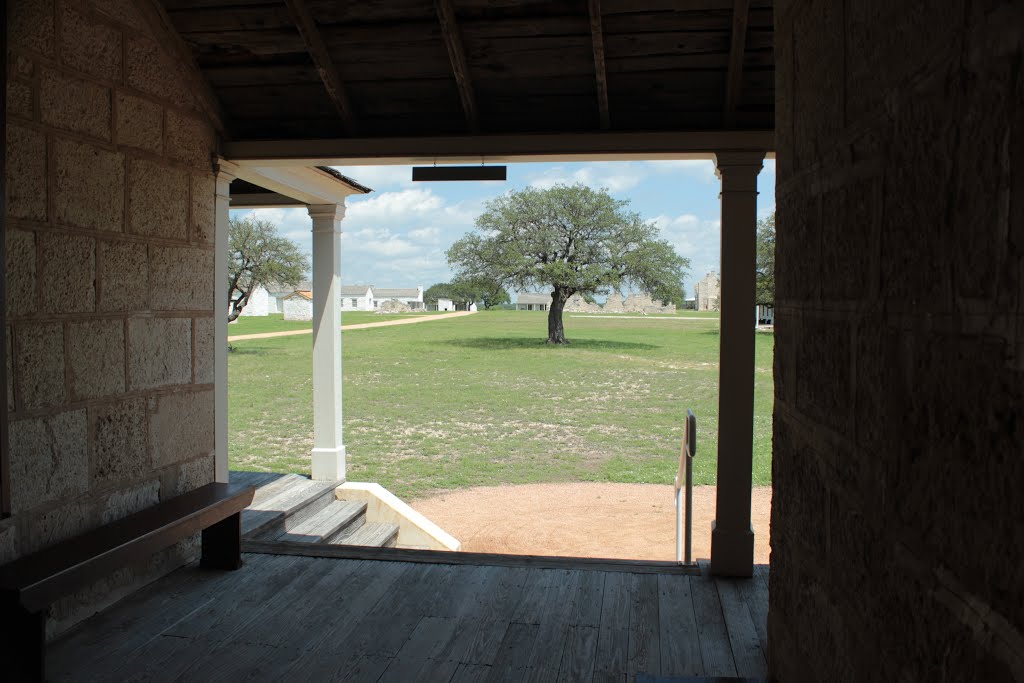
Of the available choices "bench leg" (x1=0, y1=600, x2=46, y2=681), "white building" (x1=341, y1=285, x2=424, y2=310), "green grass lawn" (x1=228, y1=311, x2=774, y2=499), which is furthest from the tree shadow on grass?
"white building" (x1=341, y1=285, x2=424, y2=310)

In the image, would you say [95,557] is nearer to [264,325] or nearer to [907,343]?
[907,343]

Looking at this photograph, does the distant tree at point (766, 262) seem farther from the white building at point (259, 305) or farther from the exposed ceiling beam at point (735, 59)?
the white building at point (259, 305)

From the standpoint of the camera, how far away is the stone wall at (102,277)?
9.86 feet

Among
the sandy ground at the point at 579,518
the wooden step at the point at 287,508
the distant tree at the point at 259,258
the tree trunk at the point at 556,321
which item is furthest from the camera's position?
the tree trunk at the point at 556,321

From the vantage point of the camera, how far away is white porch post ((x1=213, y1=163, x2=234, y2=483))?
4.37 m

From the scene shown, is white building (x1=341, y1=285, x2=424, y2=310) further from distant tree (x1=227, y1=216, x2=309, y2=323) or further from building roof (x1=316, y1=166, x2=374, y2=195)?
building roof (x1=316, y1=166, x2=374, y2=195)

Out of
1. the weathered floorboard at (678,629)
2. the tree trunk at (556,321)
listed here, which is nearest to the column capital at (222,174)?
the weathered floorboard at (678,629)

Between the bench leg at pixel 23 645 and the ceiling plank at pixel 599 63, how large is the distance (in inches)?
135

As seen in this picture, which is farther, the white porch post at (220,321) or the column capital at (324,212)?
the column capital at (324,212)

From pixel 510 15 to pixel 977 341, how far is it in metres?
3.34

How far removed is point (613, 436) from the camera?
54.8 feet

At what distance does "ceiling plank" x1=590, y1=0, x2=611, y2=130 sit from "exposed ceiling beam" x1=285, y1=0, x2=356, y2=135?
4.64ft

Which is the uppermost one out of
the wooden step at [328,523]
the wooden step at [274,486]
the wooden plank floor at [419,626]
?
the wooden plank floor at [419,626]

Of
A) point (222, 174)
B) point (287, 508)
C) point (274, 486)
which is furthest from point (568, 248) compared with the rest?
point (222, 174)
